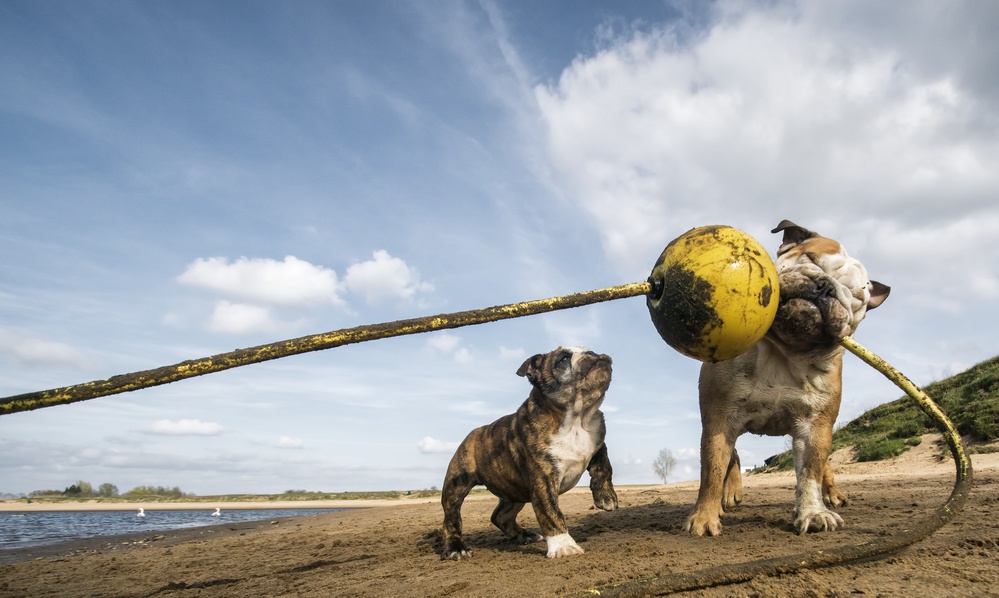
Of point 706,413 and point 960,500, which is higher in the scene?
point 706,413

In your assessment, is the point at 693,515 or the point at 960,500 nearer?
the point at 960,500

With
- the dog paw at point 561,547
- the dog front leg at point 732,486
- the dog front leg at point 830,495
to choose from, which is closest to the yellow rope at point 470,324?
the dog paw at point 561,547

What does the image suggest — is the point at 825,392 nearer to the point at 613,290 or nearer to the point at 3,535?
the point at 613,290

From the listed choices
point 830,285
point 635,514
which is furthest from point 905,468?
point 830,285

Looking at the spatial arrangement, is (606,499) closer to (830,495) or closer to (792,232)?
(830,495)

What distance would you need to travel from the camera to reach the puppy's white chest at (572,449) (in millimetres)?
5270

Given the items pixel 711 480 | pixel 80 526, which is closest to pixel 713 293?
pixel 711 480

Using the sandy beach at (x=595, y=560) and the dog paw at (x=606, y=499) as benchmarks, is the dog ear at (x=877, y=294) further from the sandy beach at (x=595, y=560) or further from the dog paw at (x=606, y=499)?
the dog paw at (x=606, y=499)

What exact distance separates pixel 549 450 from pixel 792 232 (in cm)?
270

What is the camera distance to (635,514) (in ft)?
25.2

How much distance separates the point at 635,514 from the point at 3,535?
1616 centimetres

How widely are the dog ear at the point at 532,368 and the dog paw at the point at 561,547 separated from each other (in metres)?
1.29

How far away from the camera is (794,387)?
508 cm

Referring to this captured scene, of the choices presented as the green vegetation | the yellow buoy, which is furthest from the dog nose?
the green vegetation
